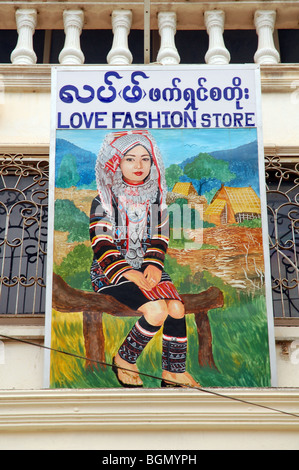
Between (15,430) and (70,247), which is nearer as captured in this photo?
(15,430)

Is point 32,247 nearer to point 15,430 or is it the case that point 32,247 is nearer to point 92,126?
point 92,126

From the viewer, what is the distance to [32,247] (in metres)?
8.56

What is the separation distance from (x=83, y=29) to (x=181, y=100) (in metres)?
1.96

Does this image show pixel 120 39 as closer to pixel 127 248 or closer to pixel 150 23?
pixel 150 23

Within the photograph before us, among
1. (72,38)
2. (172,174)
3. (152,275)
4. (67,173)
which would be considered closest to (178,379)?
(152,275)

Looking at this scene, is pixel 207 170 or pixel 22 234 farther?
pixel 22 234

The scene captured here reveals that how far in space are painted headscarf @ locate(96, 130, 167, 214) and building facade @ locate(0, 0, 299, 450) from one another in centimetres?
75

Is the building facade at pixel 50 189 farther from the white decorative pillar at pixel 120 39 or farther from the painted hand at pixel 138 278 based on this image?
the painted hand at pixel 138 278

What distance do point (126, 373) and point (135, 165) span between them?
78.9 inches

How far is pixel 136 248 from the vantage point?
26.4 ft

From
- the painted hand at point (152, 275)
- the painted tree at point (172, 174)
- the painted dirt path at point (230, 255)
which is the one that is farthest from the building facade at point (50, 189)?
the painted tree at point (172, 174)

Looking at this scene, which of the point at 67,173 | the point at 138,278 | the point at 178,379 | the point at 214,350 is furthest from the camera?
the point at 67,173

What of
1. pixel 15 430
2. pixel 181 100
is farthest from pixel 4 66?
pixel 15 430

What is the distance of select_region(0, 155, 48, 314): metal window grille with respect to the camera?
8320mm
